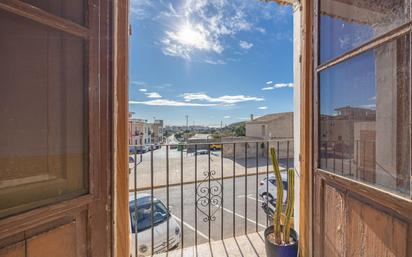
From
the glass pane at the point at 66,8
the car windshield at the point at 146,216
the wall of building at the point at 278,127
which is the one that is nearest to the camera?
the glass pane at the point at 66,8

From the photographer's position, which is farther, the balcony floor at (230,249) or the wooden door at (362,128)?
the balcony floor at (230,249)

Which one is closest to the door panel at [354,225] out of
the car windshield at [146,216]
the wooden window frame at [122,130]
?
the wooden window frame at [122,130]

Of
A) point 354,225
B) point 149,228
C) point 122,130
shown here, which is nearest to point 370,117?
point 354,225

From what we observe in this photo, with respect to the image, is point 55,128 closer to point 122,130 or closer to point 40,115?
point 40,115

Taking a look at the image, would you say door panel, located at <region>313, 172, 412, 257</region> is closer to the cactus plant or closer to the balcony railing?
the cactus plant

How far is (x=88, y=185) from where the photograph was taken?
85 cm

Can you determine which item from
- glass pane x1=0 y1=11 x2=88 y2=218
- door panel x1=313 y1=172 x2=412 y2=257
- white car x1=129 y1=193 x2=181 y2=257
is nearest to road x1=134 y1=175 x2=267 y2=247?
white car x1=129 y1=193 x2=181 y2=257

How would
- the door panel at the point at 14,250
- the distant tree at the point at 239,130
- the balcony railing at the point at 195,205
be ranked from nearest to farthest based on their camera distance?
the door panel at the point at 14,250, the balcony railing at the point at 195,205, the distant tree at the point at 239,130

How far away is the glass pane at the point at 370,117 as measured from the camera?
0.80 meters

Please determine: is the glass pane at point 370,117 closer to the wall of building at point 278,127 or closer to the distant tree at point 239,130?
the wall of building at point 278,127

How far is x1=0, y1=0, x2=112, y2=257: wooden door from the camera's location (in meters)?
0.65

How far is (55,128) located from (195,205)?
1.69 meters

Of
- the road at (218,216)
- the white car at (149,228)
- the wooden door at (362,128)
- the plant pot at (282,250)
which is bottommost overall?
the road at (218,216)

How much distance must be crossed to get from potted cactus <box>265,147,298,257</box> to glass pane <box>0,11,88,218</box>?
124 centimetres
